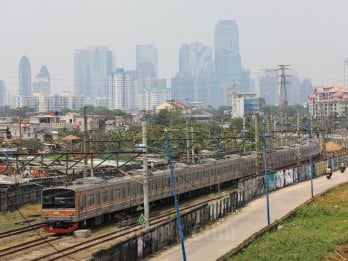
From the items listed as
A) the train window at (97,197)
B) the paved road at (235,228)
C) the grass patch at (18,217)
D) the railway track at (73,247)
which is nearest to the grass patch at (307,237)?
the paved road at (235,228)

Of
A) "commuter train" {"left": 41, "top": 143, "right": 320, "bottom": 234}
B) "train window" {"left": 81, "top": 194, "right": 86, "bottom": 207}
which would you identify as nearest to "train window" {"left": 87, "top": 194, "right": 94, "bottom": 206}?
"commuter train" {"left": 41, "top": 143, "right": 320, "bottom": 234}

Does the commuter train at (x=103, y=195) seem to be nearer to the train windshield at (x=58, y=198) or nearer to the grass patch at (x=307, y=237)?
the train windshield at (x=58, y=198)

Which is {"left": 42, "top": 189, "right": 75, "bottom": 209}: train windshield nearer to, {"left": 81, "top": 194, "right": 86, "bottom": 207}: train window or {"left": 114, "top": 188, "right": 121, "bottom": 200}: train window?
{"left": 81, "top": 194, "right": 86, "bottom": 207}: train window

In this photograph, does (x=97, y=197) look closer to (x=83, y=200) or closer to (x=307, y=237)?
(x=83, y=200)

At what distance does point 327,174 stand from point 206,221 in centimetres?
3557

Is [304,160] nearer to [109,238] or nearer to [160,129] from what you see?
[160,129]

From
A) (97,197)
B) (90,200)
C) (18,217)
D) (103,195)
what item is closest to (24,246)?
(90,200)

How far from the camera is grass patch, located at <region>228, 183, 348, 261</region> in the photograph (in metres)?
25.3

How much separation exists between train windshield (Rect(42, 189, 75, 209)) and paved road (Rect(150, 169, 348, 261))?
690 centimetres

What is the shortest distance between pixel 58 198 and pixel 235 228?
983 centimetres

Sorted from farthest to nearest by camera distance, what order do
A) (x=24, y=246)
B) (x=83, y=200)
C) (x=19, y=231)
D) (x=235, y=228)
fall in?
(x=19, y=231)
(x=235, y=228)
(x=83, y=200)
(x=24, y=246)

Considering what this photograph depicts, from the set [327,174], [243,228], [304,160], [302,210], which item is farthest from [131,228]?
[304,160]

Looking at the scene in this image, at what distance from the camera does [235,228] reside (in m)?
34.3

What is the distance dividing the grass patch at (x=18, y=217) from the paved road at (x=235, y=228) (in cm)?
1204
